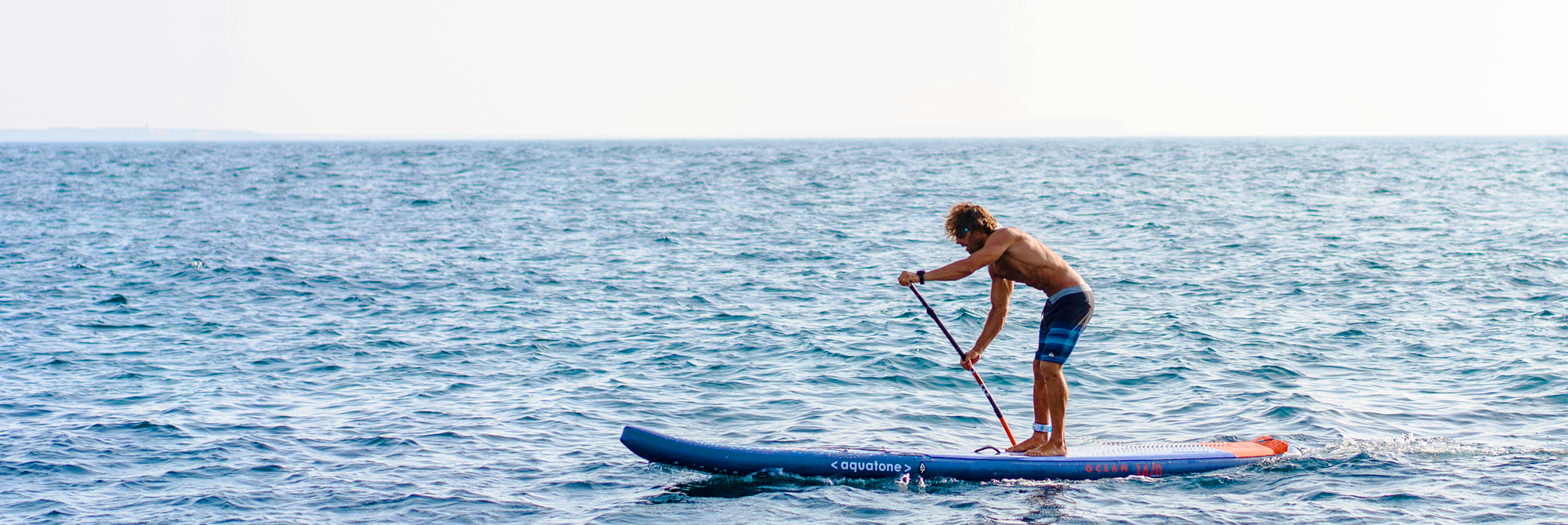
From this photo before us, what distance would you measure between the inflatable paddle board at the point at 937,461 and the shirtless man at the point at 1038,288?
21 centimetres

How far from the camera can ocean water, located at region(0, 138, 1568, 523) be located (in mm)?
9031

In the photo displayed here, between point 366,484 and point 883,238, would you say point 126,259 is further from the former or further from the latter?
point 366,484

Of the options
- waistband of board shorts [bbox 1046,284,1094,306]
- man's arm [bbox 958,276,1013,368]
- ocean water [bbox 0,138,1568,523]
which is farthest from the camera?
man's arm [bbox 958,276,1013,368]

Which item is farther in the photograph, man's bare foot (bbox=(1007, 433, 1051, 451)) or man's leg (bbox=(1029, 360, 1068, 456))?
man's bare foot (bbox=(1007, 433, 1051, 451))

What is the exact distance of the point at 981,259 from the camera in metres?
8.59

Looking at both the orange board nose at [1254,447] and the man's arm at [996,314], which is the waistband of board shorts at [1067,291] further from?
the orange board nose at [1254,447]

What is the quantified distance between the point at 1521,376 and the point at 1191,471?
576cm

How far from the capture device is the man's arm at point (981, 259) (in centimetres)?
843

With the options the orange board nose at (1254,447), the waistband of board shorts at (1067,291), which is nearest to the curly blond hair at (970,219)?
the waistband of board shorts at (1067,291)

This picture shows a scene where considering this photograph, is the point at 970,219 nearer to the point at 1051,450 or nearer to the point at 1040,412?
the point at 1040,412

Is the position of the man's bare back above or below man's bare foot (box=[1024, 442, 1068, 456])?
above

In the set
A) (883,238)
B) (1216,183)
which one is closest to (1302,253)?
(883,238)

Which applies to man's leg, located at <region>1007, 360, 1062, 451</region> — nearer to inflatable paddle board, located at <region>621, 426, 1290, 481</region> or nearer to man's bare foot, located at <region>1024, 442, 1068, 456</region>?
man's bare foot, located at <region>1024, 442, 1068, 456</region>

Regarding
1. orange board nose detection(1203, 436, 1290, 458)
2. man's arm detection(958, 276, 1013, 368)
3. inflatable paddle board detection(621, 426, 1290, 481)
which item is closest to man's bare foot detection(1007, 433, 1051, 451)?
inflatable paddle board detection(621, 426, 1290, 481)
